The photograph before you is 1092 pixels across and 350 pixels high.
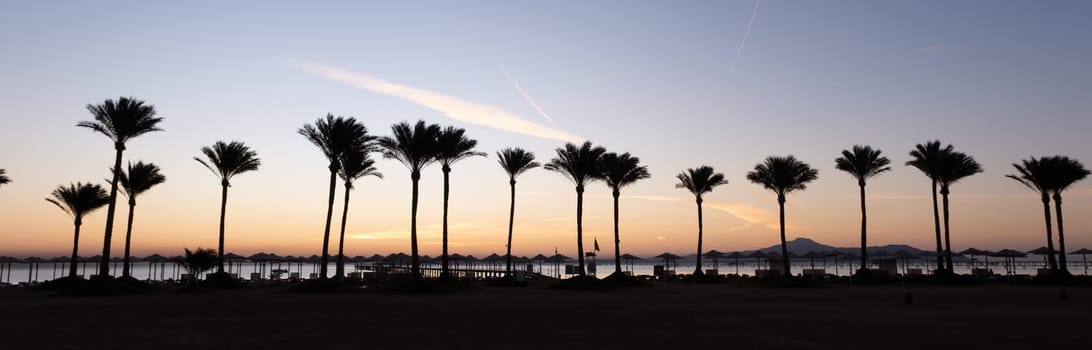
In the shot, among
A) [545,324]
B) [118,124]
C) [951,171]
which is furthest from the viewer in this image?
[951,171]

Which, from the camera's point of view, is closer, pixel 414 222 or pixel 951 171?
pixel 414 222

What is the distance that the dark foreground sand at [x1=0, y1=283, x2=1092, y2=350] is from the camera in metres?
15.3

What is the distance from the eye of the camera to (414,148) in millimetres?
41531

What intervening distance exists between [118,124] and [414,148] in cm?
1561

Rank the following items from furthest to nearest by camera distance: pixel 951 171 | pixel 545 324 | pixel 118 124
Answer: pixel 951 171
pixel 118 124
pixel 545 324

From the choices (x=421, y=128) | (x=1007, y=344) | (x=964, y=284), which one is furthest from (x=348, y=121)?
(x=964, y=284)

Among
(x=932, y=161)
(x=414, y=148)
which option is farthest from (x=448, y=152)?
(x=932, y=161)

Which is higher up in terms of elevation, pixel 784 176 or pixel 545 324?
pixel 784 176

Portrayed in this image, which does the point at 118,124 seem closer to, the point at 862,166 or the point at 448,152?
the point at 448,152

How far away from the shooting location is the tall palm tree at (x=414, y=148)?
4138 centimetres

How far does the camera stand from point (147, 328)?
18188 mm

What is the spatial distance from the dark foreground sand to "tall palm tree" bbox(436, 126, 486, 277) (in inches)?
592

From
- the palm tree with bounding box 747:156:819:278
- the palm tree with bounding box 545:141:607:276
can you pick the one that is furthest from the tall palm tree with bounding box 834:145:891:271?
the palm tree with bounding box 545:141:607:276

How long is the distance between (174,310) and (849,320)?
2212 centimetres
